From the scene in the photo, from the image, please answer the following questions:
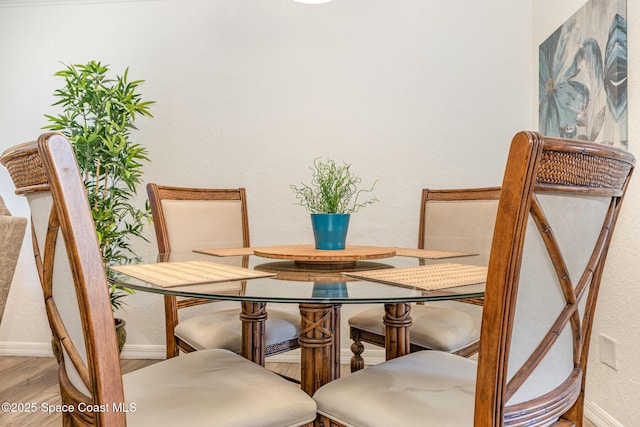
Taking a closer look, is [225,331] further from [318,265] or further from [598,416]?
[598,416]

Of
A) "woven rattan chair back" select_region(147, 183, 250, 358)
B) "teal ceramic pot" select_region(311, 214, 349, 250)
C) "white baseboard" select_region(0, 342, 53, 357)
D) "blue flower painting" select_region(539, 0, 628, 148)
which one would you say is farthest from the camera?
"white baseboard" select_region(0, 342, 53, 357)

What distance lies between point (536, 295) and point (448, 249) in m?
1.33

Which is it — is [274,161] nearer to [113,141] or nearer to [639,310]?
[113,141]

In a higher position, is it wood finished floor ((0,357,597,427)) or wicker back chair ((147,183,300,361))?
wicker back chair ((147,183,300,361))

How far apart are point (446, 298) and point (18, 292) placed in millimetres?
3061

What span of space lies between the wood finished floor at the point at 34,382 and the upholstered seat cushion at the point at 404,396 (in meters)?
1.33

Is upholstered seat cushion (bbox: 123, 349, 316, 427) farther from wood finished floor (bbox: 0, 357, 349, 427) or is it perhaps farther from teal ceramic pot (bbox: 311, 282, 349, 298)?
wood finished floor (bbox: 0, 357, 349, 427)

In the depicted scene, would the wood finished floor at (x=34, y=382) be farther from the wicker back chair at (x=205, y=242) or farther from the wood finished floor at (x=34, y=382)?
the wicker back chair at (x=205, y=242)

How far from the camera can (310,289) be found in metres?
0.94

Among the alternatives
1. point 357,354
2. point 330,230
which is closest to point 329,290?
point 330,230

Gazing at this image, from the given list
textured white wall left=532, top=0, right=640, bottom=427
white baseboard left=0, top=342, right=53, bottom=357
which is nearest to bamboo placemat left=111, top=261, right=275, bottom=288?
textured white wall left=532, top=0, right=640, bottom=427

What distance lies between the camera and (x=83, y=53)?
285cm

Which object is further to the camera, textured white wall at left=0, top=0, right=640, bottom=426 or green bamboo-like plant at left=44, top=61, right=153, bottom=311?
textured white wall at left=0, top=0, right=640, bottom=426

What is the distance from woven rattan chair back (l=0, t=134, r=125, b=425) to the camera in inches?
27.2
